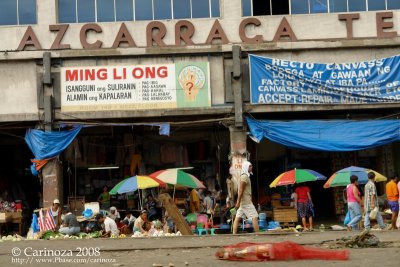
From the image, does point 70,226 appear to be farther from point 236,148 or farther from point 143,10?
point 143,10

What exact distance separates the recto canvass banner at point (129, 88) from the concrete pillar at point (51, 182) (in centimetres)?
176

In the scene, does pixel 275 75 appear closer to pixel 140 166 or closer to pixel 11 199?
pixel 140 166

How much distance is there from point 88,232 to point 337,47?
958cm

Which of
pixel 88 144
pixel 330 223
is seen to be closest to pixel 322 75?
pixel 330 223

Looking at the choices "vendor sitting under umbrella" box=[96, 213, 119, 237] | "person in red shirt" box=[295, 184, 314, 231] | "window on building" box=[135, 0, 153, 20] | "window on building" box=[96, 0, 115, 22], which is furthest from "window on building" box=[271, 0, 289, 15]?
"vendor sitting under umbrella" box=[96, 213, 119, 237]

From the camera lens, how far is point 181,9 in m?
23.3

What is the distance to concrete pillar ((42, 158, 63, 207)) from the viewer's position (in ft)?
73.2

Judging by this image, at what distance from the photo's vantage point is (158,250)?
12.9 m

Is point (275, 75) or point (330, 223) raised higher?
point (275, 75)

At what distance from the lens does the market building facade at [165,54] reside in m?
22.5

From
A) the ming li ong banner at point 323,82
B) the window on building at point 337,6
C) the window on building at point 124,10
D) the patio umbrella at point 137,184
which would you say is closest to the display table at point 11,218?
the patio umbrella at point 137,184

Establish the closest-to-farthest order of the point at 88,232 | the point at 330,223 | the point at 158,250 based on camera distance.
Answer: the point at 158,250, the point at 88,232, the point at 330,223

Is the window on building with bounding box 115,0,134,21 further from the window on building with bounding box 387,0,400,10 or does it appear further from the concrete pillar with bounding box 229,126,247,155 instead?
the window on building with bounding box 387,0,400,10

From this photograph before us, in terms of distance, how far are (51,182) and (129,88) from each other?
12.4 feet
